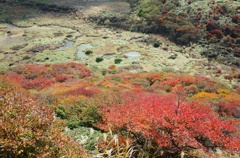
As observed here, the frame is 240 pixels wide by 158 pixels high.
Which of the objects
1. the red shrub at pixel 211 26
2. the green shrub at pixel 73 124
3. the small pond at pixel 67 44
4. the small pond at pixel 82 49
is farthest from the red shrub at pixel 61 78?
the red shrub at pixel 211 26

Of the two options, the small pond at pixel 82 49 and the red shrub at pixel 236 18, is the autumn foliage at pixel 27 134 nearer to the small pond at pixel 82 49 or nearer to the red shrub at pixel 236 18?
the small pond at pixel 82 49

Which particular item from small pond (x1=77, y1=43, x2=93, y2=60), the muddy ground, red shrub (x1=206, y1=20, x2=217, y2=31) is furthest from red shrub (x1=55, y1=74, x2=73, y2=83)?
red shrub (x1=206, y1=20, x2=217, y2=31)

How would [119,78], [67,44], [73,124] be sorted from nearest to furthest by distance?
[73,124]
[119,78]
[67,44]

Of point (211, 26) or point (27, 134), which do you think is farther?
point (211, 26)

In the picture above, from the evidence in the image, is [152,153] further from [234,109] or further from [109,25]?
[109,25]

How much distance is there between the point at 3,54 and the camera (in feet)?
168

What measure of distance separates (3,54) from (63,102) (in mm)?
40060

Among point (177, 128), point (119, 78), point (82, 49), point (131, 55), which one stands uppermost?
point (177, 128)

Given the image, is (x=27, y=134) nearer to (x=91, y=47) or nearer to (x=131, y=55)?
(x=131, y=55)

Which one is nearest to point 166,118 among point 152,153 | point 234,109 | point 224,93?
point 152,153

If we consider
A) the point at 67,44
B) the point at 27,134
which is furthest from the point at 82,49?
the point at 27,134

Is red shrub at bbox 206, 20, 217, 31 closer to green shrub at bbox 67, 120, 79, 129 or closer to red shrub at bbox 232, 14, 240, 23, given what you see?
red shrub at bbox 232, 14, 240, 23

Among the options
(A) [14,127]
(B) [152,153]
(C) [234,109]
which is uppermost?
(A) [14,127]

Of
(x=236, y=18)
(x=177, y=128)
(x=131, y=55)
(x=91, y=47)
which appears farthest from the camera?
(x=236, y=18)
